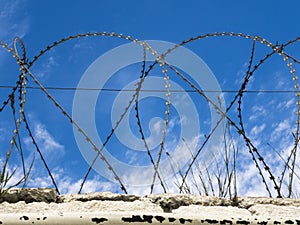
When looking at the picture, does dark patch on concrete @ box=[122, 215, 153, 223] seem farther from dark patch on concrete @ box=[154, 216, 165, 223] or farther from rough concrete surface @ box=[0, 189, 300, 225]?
rough concrete surface @ box=[0, 189, 300, 225]

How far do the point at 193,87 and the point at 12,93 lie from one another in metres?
1.05

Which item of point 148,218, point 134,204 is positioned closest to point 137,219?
point 148,218

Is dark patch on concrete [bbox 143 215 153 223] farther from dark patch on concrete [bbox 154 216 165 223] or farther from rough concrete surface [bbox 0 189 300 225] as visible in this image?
rough concrete surface [bbox 0 189 300 225]

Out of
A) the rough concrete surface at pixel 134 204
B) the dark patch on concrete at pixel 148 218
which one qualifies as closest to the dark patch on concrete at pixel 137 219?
the dark patch on concrete at pixel 148 218

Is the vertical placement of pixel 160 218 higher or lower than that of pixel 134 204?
lower

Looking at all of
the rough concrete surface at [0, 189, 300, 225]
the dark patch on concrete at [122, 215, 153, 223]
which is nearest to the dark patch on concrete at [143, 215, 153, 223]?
the dark patch on concrete at [122, 215, 153, 223]

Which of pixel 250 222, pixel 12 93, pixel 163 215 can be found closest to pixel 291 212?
pixel 250 222

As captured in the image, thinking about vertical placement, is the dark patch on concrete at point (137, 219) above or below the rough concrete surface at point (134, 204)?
below

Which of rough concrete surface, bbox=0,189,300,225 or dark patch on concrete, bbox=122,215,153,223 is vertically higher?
rough concrete surface, bbox=0,189,300,225

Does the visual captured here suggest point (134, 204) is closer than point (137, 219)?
No

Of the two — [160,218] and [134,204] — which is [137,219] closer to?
[160,218]

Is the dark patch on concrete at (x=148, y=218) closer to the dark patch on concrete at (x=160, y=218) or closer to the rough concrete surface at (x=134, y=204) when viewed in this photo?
the dark patch on concrete at (x=160, y=218)

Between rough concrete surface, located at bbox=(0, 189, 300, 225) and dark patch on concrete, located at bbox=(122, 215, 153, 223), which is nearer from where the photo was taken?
dark patch on concrete, located at bbox=(122, 215, 153, 223)

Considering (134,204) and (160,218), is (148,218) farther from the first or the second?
(134,204)
